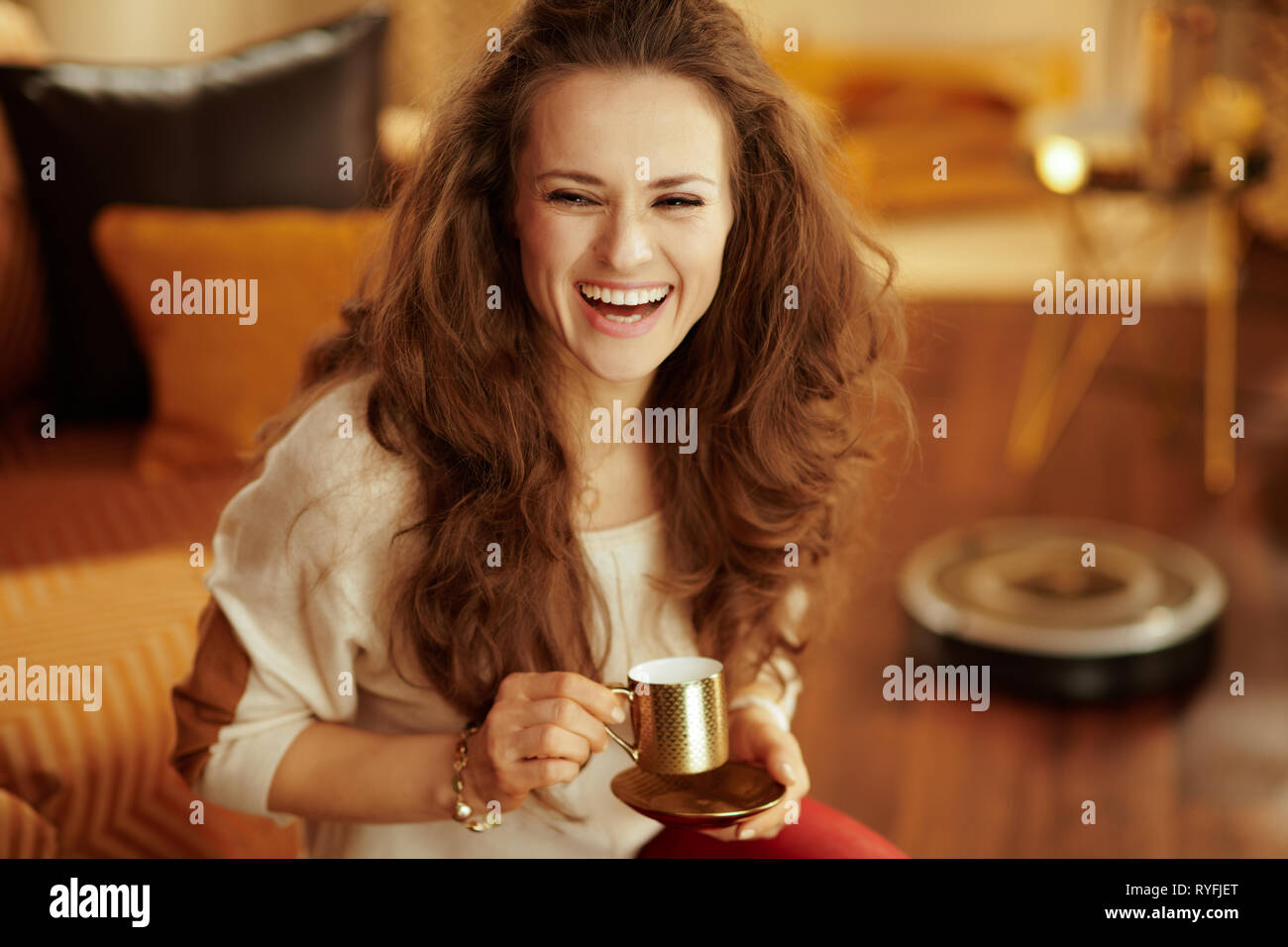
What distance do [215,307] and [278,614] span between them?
3.50ft

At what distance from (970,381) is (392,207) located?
9.48 ft

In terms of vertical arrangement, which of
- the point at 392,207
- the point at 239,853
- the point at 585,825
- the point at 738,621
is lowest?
the point at 239,853

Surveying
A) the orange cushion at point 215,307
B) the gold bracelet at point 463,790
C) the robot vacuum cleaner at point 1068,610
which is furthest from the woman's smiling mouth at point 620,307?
the robot vacuum cleaner at point 1068,610

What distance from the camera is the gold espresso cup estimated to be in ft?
3.37

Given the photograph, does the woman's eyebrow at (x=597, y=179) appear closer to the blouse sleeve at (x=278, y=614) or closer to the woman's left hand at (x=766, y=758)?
the blouse sleeve at (x=278, y=614)

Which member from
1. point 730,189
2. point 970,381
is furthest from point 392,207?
point 970,381

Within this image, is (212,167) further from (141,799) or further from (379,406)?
(379,406)

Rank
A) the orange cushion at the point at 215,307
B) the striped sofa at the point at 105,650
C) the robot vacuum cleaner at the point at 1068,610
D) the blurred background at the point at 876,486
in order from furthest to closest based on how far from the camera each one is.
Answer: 1. the robot vacuum cleaner at the point at 1068,610
2. the orange cushion at the point at 215,307
3. the blurred background at the point at 876,486
4. the striped sofa at the point at 105,650

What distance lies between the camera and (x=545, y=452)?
111 cm

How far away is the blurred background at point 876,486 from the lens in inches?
64.2

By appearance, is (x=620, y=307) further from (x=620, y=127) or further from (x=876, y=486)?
(x=876, y=486)

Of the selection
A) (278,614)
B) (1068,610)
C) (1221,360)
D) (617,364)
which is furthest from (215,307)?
(1221,360)

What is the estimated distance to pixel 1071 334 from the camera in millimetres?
4008

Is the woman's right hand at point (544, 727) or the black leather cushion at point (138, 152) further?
the black leather cushion at point (138, 152)
